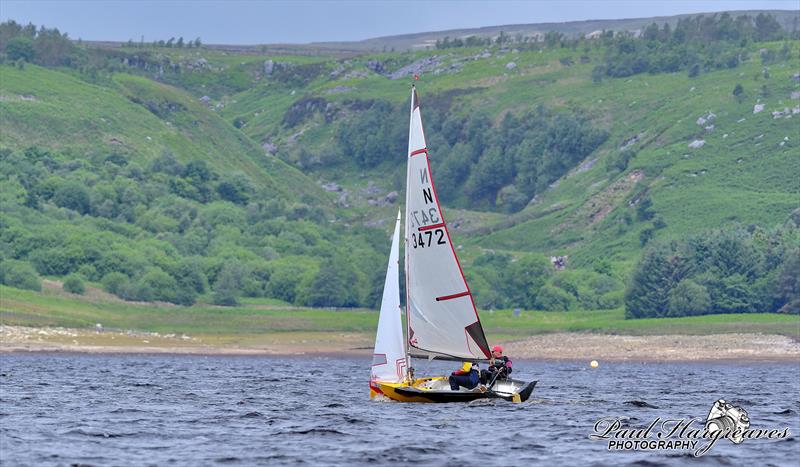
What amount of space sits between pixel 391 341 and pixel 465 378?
3623mm

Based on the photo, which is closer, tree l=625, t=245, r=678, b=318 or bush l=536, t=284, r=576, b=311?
tree l=625, t=245, r=678, b=318

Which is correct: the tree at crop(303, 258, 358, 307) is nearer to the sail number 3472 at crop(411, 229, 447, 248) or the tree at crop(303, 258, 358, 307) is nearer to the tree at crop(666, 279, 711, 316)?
the tree at crop(666, 279, 711, 316)

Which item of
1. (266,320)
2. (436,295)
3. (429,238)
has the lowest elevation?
(266,320)

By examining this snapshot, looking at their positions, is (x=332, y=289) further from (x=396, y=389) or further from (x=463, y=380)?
(x=463, y=380)

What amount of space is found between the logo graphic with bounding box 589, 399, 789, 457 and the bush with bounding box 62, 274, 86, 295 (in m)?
117

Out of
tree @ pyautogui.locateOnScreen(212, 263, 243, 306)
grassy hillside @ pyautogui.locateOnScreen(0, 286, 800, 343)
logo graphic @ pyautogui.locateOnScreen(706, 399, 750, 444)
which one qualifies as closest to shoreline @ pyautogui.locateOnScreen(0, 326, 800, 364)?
grassy hillside @ pyautogui.locateOnScreen(0, 286, 800, 343)

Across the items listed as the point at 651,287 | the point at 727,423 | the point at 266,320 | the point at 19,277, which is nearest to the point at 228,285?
the point at 266,320

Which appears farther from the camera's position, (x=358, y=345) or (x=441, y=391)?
(x=358, y=345)

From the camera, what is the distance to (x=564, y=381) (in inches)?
3602

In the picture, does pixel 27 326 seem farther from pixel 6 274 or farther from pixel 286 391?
pixel 286 391

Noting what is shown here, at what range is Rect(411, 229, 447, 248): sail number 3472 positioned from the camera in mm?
61469

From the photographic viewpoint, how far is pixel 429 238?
2425 inches

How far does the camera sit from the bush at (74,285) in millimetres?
166750

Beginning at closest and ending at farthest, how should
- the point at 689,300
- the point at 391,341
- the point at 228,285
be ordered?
the point at 391,341
the point at 689,300
the point at 228,285
